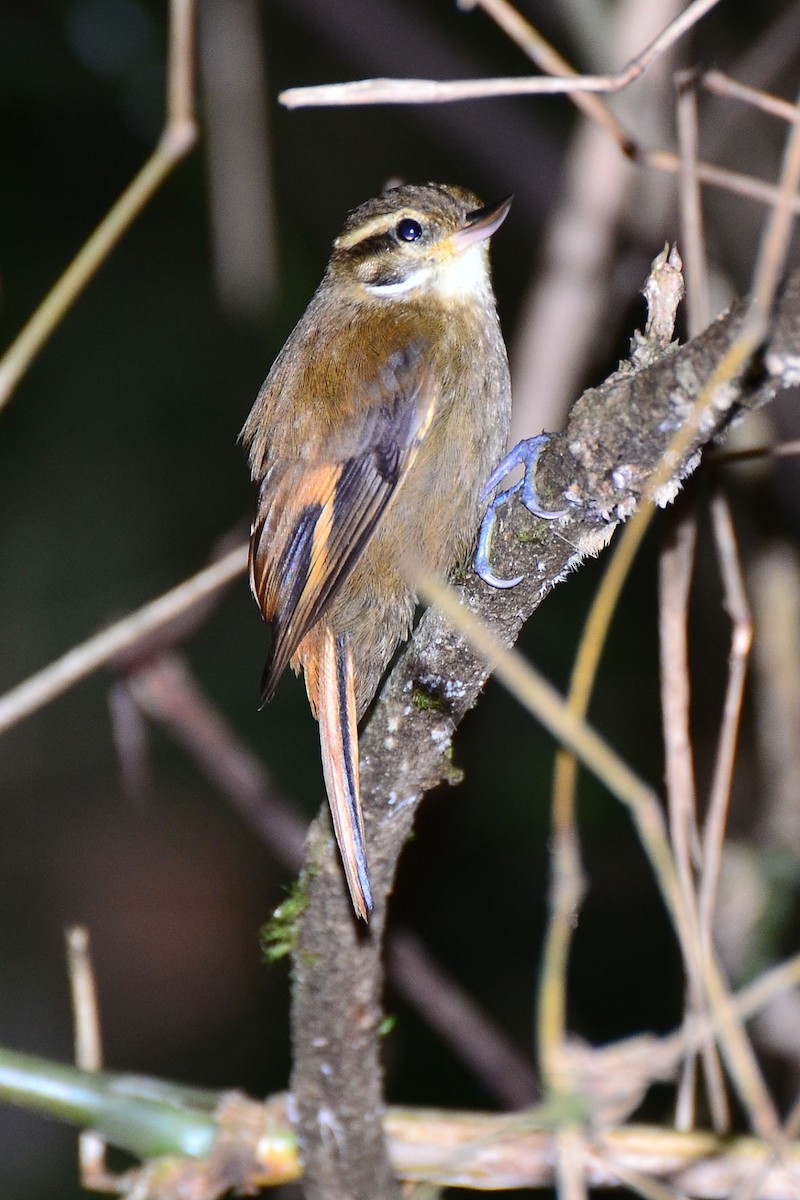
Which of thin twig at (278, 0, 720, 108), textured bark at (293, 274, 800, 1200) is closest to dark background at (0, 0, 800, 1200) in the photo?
textured bark at (293, 274, 800, 1200)

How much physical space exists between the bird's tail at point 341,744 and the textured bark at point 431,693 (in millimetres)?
43

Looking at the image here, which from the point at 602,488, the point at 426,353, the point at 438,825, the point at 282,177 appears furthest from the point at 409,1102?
the point at 282,177

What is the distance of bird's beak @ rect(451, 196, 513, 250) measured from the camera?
8.67ft

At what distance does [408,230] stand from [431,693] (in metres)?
1.35

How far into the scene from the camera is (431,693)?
1.79 metres

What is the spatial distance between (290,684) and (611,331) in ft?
5.95

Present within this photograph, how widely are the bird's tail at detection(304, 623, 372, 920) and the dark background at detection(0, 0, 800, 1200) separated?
1.40 metres

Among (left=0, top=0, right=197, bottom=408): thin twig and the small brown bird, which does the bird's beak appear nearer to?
the small brown bird

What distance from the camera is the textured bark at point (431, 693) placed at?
1.39 metres

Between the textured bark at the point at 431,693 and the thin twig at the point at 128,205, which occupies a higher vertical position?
the thin twig at the point at 128,205

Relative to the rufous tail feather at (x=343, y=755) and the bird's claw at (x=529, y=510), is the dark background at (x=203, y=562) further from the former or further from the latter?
the bird's claw at (x=529, y=510)

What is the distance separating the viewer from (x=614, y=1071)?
159 centimetres

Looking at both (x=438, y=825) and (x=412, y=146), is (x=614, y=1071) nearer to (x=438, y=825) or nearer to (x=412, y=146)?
(x=438, y=825)

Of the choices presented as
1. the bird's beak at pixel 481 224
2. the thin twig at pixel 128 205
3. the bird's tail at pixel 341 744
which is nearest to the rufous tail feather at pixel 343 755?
the bird's tail at pixel 341 744
